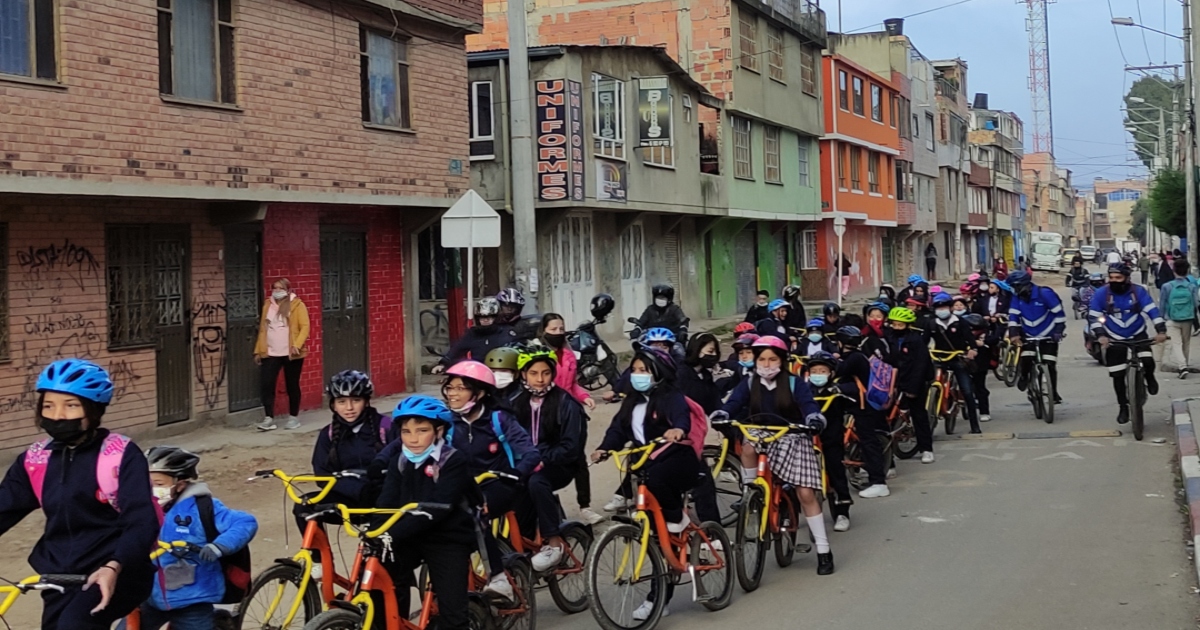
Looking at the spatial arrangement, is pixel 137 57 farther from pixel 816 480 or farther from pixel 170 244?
pixel 816 480

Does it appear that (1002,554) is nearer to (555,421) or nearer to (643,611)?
(643,611)

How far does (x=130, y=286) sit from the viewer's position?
13.9 m

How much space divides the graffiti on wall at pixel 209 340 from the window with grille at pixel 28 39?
335 centimetres

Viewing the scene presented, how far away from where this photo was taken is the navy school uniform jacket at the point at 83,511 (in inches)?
179

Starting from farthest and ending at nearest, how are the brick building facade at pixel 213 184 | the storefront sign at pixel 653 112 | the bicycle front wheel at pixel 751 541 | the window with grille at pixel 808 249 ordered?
the window with grille at pixel 808 249 → the storefront sign at pixel 653 112 → the brick building facade at pixel 213 184 → the bicycle front wheel at pixel 751 541

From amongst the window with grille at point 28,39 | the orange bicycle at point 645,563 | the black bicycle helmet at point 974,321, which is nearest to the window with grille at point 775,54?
the black bicycle helmet at point 974,321

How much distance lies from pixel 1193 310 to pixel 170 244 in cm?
1339

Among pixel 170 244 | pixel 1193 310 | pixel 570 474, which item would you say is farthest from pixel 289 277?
pixel 1193 310

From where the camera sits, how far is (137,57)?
13.3 metres

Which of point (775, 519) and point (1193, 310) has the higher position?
point (1193, 310)

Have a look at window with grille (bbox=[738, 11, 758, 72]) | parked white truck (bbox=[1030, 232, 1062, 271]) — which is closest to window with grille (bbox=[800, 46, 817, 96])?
window with grille (bbox=[738, 11, 758, 72])

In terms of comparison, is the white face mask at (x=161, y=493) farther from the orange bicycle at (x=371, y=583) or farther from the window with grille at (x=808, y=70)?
the window with grille at (x=808, y=70)

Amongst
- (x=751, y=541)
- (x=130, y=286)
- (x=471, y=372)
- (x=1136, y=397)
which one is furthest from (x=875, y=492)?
(x=130, y=286)

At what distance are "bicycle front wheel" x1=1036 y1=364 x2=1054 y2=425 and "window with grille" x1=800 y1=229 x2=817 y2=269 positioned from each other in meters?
27.0
